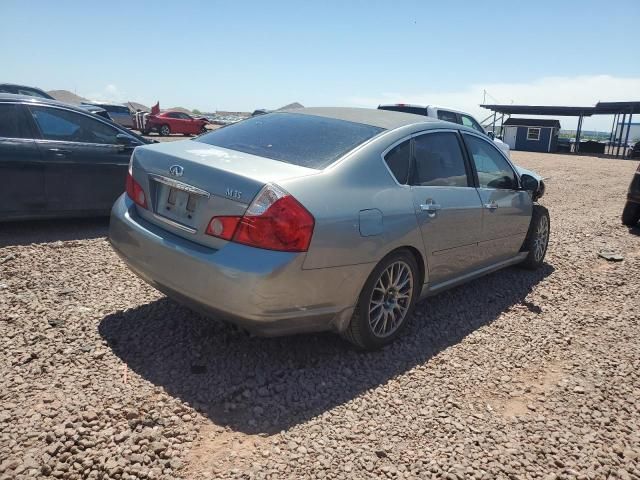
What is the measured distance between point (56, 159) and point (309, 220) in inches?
163

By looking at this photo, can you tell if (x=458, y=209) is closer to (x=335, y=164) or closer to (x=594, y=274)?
(x=335, y=164)

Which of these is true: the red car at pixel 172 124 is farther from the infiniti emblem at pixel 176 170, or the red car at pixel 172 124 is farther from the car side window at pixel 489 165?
the infiniti emblem at pixel 176 170

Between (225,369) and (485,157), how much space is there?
306cm

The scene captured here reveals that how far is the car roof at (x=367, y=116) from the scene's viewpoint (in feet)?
12.5

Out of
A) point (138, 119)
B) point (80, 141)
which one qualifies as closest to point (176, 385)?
point (80, 141)

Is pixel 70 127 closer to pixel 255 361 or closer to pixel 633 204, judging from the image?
pixel 255 361

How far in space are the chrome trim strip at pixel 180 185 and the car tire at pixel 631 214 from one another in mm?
Result: 8182

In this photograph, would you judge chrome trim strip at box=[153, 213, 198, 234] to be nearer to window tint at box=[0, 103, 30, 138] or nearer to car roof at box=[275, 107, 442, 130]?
car roof at box=[275, 107, 442, 130]

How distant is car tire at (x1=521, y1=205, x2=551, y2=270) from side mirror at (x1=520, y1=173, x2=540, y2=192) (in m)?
0.36

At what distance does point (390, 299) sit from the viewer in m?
3.54

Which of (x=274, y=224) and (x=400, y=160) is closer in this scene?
(x=274, y=224)

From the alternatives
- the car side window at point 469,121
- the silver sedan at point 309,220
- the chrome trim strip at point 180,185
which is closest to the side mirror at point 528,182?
the silver sedan at point 309,220

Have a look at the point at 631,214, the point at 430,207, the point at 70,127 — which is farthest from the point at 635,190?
the point at 70,127

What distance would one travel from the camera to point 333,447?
251cm
